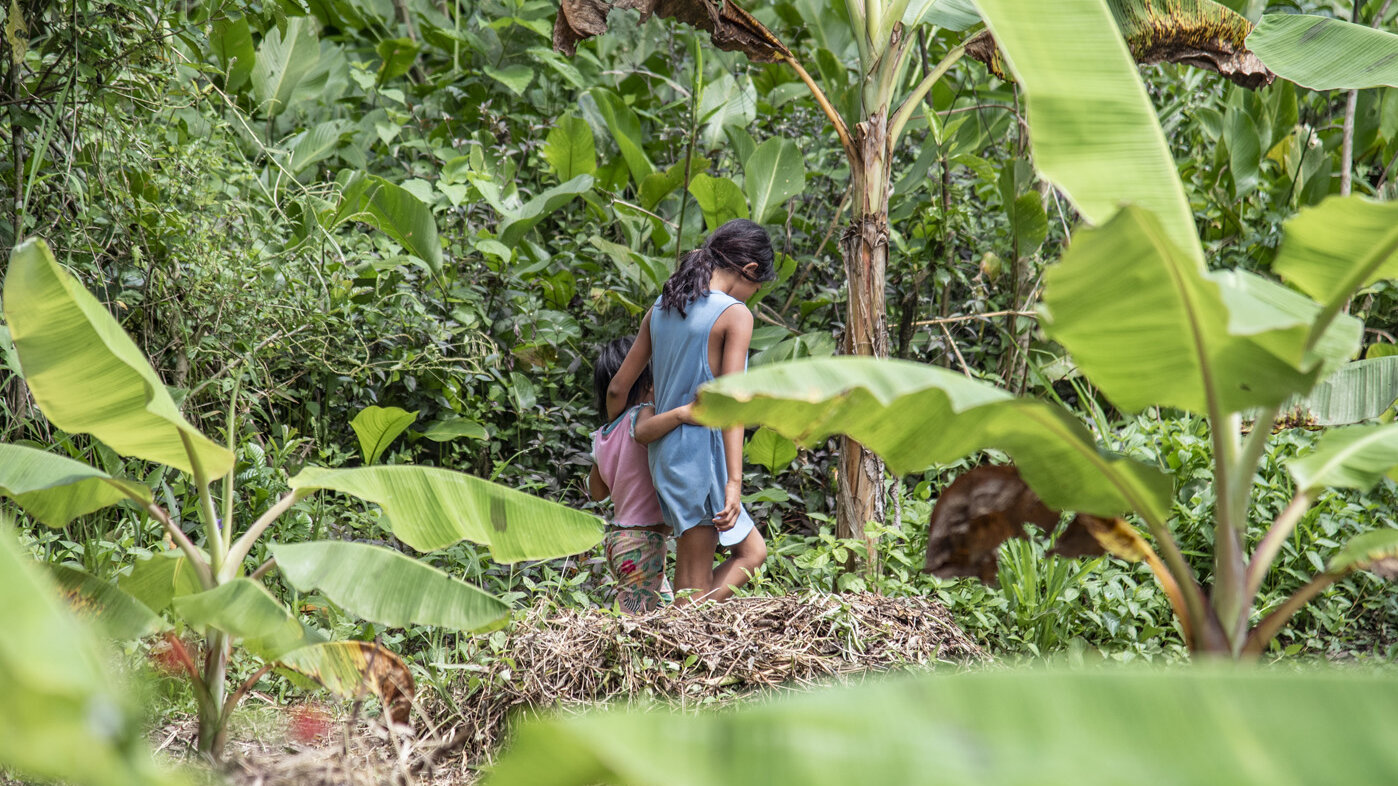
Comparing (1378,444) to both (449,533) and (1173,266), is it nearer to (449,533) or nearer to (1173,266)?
(1173,266)

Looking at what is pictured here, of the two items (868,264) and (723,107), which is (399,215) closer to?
(723,107)

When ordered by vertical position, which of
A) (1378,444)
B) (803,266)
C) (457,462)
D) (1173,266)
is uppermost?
(1173,266)

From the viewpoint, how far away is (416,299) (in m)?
4.29

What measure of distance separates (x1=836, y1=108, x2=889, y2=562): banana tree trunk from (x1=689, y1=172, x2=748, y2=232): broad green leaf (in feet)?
3.20

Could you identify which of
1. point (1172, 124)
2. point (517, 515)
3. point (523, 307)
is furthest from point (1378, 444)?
point (1172, 124)

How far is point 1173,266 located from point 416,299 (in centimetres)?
343

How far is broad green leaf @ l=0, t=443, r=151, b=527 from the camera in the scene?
1835mm

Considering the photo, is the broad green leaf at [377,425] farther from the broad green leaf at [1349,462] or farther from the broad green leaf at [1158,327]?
the broad green leaf at [1349,462]

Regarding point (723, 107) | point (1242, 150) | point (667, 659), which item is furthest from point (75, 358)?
point (1242, 150)

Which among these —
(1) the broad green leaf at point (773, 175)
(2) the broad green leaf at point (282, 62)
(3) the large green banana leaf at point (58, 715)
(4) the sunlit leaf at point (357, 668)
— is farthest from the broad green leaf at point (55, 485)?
(2) the broad green leaf at point (282, 62)

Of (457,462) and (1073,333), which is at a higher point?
(1073,333)

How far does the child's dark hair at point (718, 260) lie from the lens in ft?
10.2

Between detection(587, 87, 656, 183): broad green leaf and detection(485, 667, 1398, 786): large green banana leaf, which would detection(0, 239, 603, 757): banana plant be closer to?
detection(485, 667, 1398, 786): large green banana leaf

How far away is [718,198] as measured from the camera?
14.0ft
